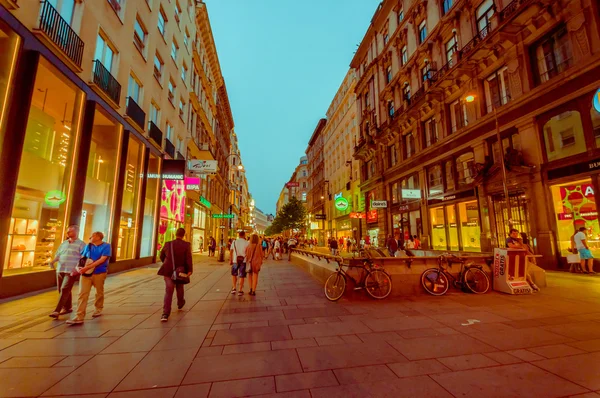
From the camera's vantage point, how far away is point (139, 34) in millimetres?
15523

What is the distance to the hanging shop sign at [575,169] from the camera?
1145cm

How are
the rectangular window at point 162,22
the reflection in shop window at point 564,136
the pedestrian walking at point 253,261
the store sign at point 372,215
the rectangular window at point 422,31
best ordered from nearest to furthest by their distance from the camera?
the pedestrian walking at point 253,261 → the reflection in shop window at point 564,136 → the rectangular window at point 162,22 → the rectangular window at point 422,31 → the store sign at point 372,215

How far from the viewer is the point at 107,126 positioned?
42.5 feet

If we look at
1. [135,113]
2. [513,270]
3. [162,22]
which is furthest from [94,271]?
[162,22]

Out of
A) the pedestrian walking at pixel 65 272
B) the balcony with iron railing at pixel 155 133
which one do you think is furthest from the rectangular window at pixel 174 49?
the pedestrian walking at pixel 65 272

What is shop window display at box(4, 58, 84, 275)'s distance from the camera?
8.68 metres

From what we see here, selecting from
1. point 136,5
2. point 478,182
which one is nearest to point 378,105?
point 478,182

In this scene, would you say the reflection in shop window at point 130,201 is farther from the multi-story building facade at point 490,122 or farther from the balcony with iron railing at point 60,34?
the multi-story building facade at point 490,122

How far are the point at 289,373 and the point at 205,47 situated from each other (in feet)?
110

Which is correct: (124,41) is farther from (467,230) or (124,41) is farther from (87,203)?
(467,230)

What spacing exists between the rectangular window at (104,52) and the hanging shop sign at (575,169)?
20504 millimetres

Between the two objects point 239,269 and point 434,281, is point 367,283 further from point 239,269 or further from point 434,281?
point 239,269

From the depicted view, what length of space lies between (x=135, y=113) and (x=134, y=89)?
1528 mm

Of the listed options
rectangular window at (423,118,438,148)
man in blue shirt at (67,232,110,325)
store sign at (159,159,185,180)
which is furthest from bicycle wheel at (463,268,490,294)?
store sign at (159,159,185,180)
